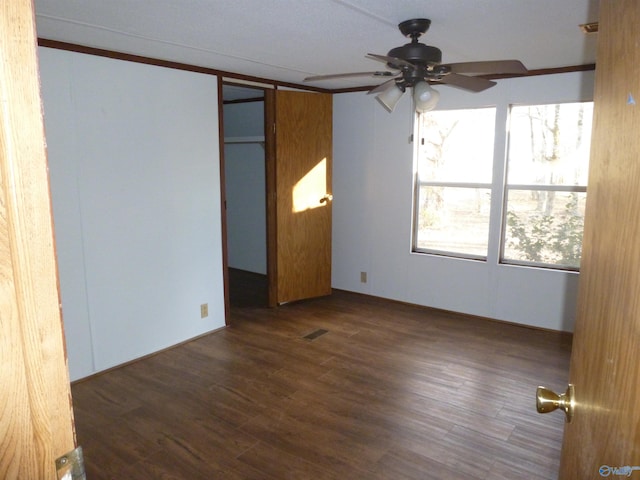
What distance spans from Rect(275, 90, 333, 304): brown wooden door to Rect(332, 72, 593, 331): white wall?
0.80 ft

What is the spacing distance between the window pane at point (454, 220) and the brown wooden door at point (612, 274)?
11.4 ft

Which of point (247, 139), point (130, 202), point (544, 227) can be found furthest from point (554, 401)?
point (247, 139)

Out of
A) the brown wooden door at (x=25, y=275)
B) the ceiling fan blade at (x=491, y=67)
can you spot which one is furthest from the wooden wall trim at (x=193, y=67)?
the brown wooden door at (x=25, y=275)

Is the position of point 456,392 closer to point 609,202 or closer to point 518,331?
point 518,331

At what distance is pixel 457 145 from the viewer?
435 cm

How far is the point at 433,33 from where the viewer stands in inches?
107

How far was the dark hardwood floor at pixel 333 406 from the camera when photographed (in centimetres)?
228

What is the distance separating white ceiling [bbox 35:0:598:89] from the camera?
7.27 ft

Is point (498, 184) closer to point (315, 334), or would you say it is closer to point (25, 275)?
point (315, 334)

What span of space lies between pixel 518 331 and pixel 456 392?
1376 millimetres

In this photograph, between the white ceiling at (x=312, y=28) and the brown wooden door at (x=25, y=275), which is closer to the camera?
the brown wooden door at (x=25, y=275)

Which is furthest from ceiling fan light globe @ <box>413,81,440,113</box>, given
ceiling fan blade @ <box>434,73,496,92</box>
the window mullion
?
the window mullion

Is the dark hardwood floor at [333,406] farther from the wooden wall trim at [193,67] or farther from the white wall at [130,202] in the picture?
the wooden wall trim at [193,67]

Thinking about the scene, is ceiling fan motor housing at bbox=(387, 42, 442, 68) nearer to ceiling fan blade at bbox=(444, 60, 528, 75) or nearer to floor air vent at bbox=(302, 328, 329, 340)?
ceiling fan blade at bbox=(444, 60, 528, 75)
